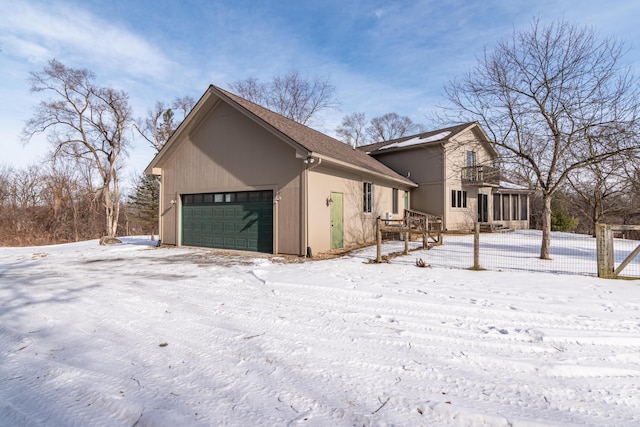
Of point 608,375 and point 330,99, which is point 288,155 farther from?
point 330,99

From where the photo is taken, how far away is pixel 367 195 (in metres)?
12.7


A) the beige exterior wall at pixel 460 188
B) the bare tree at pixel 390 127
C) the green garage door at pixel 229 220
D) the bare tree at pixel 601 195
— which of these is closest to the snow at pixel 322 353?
the green garage door at pixel 229 220

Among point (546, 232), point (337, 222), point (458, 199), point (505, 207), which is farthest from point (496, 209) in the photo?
point (337, 222)

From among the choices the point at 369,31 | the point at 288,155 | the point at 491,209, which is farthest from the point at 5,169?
the point at 491,209

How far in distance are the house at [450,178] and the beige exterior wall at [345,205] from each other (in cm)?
345

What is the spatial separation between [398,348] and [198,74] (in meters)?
19.8

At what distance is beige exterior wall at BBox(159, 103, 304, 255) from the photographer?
952cm

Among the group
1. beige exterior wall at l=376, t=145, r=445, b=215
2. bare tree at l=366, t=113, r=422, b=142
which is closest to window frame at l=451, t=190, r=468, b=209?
beige exterior wall at l=376, t=145, r=445, b=215

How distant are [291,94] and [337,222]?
19.4m

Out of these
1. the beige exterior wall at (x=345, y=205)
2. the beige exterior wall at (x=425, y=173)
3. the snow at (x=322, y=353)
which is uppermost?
the beige exterior wall at (x=425, y=173)

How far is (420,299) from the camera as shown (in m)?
4.73

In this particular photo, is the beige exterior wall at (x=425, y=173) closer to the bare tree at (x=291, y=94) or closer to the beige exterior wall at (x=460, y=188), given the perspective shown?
the beige exterior wall at (x=460, y=188)

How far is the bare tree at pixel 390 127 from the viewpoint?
3600 centimetres

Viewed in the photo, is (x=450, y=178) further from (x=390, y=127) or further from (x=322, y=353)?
(x=390, y=127)
